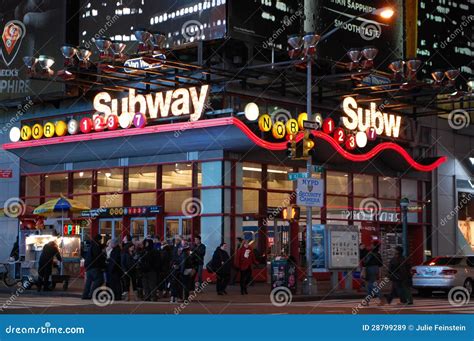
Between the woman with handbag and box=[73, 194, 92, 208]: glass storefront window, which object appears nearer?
the woman with handbag

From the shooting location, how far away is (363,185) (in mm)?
41719

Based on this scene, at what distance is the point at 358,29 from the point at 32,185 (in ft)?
54.4

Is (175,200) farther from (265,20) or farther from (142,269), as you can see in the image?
(142,269)

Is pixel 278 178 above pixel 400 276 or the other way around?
above

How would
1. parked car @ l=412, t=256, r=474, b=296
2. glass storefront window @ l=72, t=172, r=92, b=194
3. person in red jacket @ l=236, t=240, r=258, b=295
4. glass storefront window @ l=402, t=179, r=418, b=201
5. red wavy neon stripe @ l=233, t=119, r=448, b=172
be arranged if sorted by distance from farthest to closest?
1. glass storefront window @ l=402, t=179, r=418, b=201
2. glass storefront window @ l=72, t=172, r=92, b=194
3. red wavy neon stripe @ l=233, t=119, r=448, b=172
4. parked car @ l=412, t=256, r=474, b=296
5. person in red jacket @ l=236, t=240, r=258, b=295

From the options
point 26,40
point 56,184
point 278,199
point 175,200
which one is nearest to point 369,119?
point 278,199

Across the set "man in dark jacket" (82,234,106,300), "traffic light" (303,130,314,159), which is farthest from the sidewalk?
"traffic light" (303,130,314,159)

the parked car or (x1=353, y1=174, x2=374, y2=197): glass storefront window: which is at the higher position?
(x1=353, y1=174, x2=374, y2=197): glass storefront window

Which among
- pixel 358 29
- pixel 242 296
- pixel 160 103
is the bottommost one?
pixel 242 296

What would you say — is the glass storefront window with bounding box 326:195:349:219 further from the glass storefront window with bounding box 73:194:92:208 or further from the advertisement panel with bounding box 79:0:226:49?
the glass storefront window with bounding box 73:194:92:208

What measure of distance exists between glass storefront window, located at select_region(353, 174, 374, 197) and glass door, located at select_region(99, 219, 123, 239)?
34.6 ft

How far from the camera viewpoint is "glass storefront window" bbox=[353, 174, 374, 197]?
1626 inches

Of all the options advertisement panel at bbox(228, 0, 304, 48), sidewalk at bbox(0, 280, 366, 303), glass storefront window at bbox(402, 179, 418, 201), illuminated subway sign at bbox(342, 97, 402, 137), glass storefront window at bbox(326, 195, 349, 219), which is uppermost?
advertisement panel at bbox(228, 0, 304, 48)
